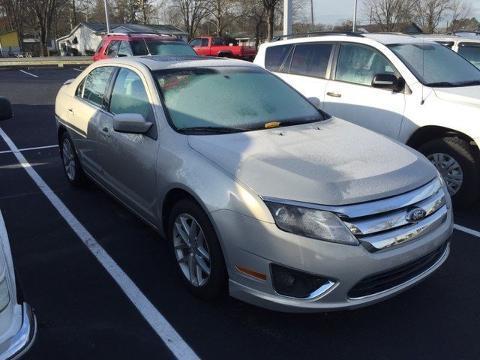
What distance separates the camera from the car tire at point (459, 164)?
464 centimetres

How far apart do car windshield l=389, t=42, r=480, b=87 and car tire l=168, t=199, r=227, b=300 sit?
330 centimetres

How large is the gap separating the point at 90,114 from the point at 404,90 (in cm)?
338

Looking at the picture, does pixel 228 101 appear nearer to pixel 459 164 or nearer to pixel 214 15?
pixel 459 164

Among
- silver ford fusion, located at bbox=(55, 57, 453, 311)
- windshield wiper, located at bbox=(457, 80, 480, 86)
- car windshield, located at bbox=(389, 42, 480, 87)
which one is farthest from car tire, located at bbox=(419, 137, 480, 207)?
silver ford fusion, located at bbox=(55, 57, 453, 311)

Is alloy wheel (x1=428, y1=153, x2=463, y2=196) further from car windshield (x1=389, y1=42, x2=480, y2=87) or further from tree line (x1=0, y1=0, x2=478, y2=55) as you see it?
tree line (x1=0, y1=0, x2=478, y2=55)

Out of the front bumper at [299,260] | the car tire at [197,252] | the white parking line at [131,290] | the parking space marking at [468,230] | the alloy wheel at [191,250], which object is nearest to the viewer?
the front bumper at [299,260]

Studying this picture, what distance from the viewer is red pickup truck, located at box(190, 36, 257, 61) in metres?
29.8

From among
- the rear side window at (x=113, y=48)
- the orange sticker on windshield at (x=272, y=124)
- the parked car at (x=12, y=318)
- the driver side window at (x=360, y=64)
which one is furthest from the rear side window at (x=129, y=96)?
the rear side window at (x=113, y=48)

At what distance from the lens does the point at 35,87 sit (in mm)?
17047

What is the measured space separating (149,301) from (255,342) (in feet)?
2.82

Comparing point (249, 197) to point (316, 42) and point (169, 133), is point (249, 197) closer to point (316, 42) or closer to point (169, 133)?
point (169, 133)

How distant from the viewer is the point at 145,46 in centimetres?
1380

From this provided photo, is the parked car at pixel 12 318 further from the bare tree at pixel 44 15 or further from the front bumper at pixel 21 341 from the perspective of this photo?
the bare tree at pixel 44 15

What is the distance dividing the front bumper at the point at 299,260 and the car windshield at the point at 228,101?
1.00 metres
